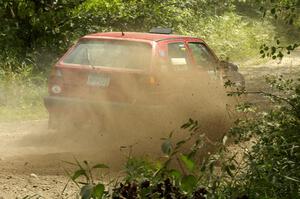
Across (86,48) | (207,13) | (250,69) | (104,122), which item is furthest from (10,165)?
(207,13)

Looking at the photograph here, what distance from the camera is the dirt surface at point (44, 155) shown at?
638 cm

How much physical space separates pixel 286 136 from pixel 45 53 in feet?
32.4

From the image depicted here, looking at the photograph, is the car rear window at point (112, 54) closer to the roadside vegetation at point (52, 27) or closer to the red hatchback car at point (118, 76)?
the red hatchback car at point (118, 76)

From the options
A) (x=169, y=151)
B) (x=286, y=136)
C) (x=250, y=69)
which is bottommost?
(x=250, y=69)

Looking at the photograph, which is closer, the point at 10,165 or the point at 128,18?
the point at 10,165

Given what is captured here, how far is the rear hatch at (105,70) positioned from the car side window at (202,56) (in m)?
1.18

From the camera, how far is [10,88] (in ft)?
40.0

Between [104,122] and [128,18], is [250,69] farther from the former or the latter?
[104,122]

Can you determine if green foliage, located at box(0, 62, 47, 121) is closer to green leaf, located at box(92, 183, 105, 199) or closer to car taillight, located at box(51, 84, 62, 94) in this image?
car taillight, located at box(51, 84, 62, 94)

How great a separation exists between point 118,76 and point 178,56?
1.14 m

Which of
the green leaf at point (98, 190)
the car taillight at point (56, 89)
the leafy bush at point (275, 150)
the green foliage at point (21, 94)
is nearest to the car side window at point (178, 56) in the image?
the car taillight at point (56, 89)

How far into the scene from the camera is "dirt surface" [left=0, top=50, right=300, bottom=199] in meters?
6.38

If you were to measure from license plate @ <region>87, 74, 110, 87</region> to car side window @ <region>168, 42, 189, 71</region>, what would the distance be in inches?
38.4

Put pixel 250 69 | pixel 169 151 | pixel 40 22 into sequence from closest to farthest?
pixel 169 151 → pixel 40 22 → pixel 250 69
